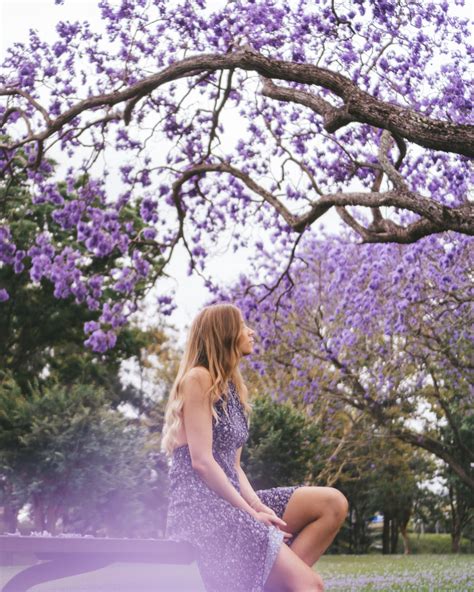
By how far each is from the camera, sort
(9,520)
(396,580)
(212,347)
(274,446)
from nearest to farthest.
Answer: (212,347), (396,580), (274,446), (9,520)

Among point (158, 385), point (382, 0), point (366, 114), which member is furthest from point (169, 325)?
point (366, 114)

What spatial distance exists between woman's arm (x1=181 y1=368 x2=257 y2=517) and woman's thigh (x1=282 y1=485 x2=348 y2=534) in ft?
0.68

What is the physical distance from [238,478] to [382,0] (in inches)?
261

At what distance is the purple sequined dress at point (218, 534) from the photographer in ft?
11.2

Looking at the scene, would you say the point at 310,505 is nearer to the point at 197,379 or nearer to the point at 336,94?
the point at 197,379

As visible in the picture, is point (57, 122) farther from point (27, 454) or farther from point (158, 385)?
point (158, 385)

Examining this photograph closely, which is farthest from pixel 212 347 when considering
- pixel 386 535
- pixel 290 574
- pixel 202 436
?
pixel 386 535

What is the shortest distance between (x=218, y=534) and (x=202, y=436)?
358 millimetres

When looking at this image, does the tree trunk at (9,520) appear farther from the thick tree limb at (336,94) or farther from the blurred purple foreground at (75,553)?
the blurred purple foreground at (75,553)

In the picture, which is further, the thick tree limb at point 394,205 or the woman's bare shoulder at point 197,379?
the thick tree limb at point 394,205

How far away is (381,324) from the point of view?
663 inches

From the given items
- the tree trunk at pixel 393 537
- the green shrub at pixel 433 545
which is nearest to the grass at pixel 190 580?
the tree trunk at pixel 393 537

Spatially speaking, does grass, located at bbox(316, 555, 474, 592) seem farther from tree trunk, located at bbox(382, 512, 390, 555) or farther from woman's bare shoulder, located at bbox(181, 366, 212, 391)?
tree trunk, located at bbox(382, 512, 390, 555)

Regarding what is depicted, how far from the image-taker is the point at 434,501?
29.1m
